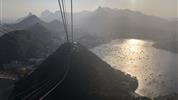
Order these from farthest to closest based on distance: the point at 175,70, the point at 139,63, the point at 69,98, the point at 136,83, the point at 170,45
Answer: the point at 170,45
the point at 139,63
the point at 175,70
the point at 136,83
the point at 69,98

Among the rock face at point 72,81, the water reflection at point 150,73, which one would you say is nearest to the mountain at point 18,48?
the water reflection at point 150,73

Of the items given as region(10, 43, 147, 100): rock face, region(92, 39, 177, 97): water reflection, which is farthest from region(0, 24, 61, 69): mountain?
region(10, 43, 147, 100): rock face

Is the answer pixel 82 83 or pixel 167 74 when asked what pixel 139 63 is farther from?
pixel 82 83

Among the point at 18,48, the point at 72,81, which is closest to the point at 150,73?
the point at 18,48

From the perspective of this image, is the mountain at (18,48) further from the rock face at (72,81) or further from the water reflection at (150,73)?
the rock face at (72,81)

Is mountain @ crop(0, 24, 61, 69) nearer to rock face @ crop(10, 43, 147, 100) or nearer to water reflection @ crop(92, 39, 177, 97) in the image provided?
water reflection @ crop(92, 39, 177, 97)

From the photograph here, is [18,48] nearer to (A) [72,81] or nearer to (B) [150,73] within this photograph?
(B) [150,73]

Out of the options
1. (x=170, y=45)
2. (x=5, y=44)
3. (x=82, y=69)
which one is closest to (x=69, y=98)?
(x=82, y=69)

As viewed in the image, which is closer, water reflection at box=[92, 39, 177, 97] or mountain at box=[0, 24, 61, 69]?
water reflection at box=[92, 39, 177, 97]

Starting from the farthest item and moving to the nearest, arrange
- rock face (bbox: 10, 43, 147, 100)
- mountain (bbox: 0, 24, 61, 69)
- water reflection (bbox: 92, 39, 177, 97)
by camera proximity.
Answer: mountain (bbox: 0, 24, 61, 69)
water reflection (bbox: 92, 39, 177, 97)
rock face (bbox: 10, 43, 147, 100)
